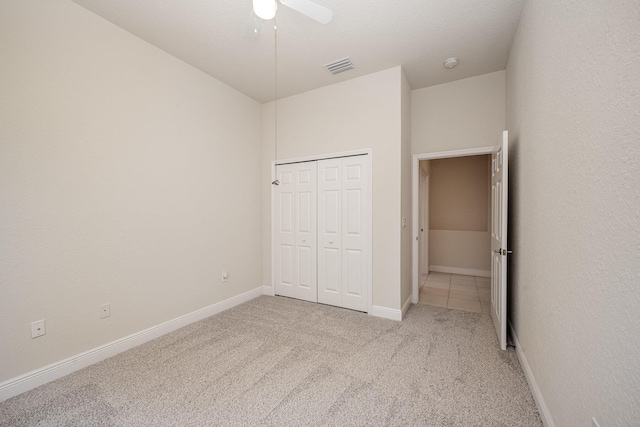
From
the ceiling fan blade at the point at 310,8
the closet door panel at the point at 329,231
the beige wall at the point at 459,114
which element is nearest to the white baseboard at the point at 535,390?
the closet door panel at the point at 329,231

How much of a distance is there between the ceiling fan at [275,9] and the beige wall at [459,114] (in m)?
2.27

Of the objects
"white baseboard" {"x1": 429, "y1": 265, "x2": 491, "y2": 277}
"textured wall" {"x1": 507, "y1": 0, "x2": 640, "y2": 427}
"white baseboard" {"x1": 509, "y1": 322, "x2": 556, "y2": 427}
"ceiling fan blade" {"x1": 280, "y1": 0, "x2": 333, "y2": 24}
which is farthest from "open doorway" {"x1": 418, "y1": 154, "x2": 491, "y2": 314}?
"ceiling fan blade" {"x1": 280, "y1": 0, "x2": 333, "y2": 24}

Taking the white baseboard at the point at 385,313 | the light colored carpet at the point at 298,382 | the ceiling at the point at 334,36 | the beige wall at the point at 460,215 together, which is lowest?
the light colored carpet at the point at 298,382

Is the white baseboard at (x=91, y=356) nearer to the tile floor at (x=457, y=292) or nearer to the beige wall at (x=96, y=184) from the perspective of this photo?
the beige wall at (x=96, y=184)

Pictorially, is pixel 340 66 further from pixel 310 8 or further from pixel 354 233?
pixel 354 233

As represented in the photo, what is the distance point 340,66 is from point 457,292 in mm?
3737

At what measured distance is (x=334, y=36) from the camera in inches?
97.0

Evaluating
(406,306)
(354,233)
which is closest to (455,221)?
(406,306)

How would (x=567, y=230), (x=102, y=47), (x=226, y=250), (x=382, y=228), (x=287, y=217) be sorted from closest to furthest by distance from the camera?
(x=567, y=230) → (x=102, y=47) → (x=382, y=228) → (x=226, y=250) → (x=287, y=217)

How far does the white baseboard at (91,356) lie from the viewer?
1778 millimetres

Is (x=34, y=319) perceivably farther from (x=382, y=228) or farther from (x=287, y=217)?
(x=382, y=228)

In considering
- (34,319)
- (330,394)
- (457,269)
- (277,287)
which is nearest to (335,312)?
(277,287)

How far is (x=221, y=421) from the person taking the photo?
1.54 metres

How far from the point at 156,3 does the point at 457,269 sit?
609cm
